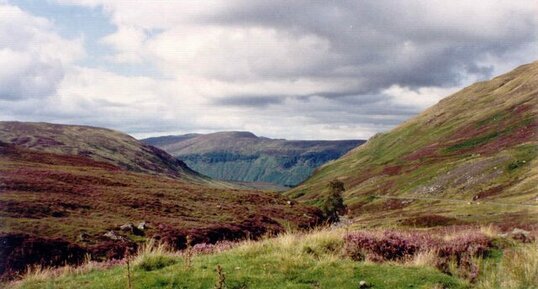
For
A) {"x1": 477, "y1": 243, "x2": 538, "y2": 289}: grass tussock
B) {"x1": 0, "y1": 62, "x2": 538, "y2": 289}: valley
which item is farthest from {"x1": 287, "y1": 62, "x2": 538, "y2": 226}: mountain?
{"x1": 477, "y1": 243, "x2": 538, "y2": 289}: grass tussock

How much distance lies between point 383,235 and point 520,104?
198m

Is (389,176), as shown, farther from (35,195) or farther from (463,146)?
(35,195)

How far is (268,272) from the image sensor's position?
14.6m

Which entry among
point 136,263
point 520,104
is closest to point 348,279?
point 136,263

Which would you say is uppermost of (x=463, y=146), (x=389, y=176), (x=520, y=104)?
(x=520, y=104)

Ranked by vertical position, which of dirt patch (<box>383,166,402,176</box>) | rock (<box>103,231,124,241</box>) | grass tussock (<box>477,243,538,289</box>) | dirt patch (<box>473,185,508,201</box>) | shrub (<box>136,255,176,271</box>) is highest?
grass tussock (<box>477,243,538,289</box>)

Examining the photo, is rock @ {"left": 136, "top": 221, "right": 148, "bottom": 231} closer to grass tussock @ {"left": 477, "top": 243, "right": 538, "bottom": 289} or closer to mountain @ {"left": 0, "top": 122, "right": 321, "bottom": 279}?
mountain @ {"left": 0, "top": 122, "right": 321, "bottom": 279}

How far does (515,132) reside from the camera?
156 meters

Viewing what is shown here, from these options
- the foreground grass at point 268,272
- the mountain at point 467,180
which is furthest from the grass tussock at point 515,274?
the mountain at point 467,180

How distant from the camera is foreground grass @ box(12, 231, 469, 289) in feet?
45.1

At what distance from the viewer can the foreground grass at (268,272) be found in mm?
13758

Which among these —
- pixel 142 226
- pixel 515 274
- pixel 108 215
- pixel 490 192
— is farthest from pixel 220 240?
pixel 490 192

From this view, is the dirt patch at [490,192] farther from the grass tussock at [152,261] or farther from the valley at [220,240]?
the grass tussock at [152,261]

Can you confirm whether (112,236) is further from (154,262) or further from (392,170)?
(392,170)
